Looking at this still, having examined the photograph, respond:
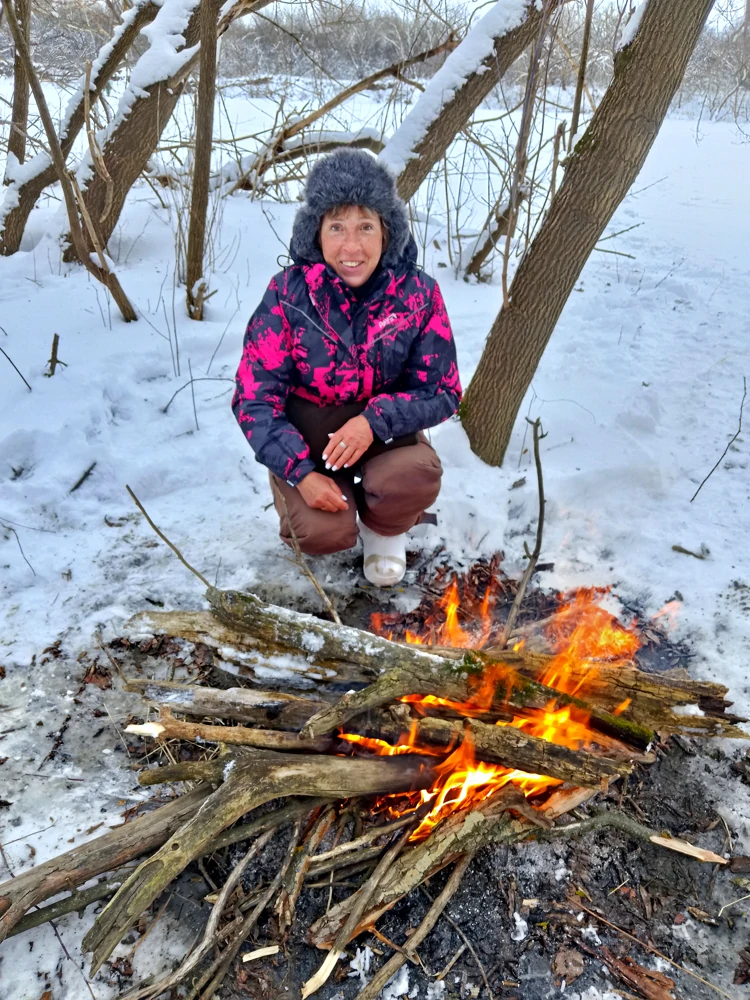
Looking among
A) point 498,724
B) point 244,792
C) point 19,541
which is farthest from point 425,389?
point 19,541

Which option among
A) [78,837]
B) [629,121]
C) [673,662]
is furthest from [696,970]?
[629,121]

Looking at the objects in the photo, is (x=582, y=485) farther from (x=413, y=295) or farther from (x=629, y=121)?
(x=629, y=121)

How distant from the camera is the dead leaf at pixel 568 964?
1587mm

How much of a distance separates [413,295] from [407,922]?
203cm

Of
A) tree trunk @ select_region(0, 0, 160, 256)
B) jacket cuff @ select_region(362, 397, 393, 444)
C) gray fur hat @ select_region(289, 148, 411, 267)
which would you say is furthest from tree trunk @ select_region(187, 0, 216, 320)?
jacket cuff @ select_region(362, 397, 393, 444)

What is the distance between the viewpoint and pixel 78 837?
186cm

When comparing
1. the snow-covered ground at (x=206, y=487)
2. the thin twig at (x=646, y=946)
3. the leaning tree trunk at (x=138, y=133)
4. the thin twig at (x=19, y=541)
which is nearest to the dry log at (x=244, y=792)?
the snow-covered ground at (x=206, y=487)

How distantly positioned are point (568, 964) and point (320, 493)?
1613 mm

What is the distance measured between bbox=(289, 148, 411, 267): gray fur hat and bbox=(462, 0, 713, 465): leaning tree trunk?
36.9 inches

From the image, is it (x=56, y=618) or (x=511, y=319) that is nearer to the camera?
(x=56, y=618)

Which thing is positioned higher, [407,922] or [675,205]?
[675,205]

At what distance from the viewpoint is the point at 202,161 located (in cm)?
400

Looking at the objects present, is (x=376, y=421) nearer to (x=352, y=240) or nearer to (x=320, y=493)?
(x=320, y=493)

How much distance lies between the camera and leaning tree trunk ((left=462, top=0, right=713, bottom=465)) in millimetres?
2502
